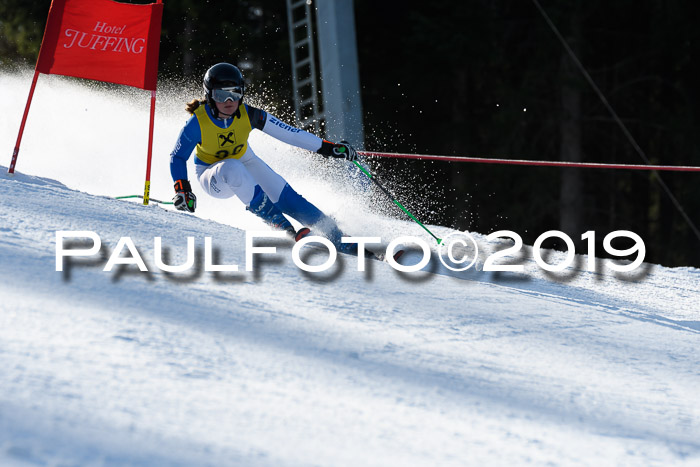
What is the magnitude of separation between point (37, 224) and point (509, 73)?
12239 mm

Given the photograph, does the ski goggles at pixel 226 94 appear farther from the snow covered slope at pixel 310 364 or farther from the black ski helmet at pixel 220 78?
the snow covered slope at pixel 310 364

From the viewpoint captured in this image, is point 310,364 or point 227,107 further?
point 227,107

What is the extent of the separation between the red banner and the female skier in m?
0.77

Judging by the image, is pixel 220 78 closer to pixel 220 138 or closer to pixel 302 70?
pixel 220 138

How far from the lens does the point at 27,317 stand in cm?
239

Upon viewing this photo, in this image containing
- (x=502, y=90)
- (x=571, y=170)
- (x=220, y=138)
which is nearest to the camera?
(x=220, y=138)

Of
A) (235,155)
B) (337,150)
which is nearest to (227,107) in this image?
(235,155)

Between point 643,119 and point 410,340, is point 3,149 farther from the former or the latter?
point 643,119

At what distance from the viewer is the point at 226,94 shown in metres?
4.63

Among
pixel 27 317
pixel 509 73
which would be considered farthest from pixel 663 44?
pixel 27 317

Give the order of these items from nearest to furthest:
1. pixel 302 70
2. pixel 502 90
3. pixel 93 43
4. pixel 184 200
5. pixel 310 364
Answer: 1. pixel 310 364
2. pixel 184 200
3. pixel 93 43
4. pixel 302 70
5. pixel 502 90

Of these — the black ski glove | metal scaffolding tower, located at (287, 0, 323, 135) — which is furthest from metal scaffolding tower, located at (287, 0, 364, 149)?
the black ski glove

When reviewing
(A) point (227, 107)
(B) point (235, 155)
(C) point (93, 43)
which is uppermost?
(C) point (93, 43)

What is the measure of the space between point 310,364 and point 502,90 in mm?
12273
